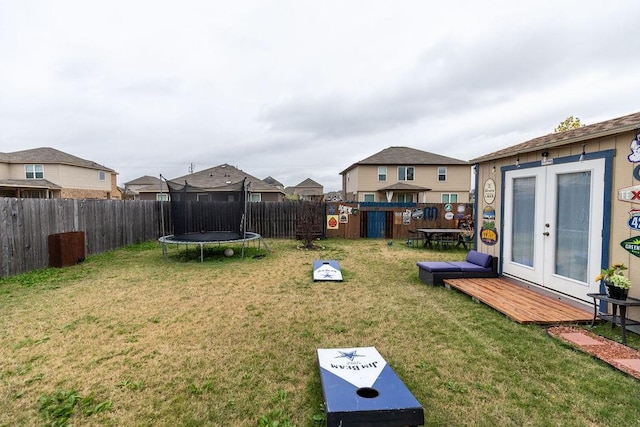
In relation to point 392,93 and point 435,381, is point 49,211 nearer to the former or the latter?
point 435,381

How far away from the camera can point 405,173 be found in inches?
992

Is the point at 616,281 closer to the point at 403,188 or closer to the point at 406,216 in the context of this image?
the point at 406,216

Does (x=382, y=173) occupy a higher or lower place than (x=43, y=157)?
lower

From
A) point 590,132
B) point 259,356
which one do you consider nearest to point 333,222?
point 590,132

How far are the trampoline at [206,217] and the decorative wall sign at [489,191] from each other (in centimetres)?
659

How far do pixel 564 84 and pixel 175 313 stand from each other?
16.1 m

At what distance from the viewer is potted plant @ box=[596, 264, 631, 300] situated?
353 cm

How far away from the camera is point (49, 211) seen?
7.97 metres

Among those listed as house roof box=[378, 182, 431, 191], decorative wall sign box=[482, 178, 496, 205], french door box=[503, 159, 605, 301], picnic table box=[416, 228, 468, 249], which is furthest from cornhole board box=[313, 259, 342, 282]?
house roof box=[378, 182, 431, 191]

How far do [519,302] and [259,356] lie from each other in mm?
4055

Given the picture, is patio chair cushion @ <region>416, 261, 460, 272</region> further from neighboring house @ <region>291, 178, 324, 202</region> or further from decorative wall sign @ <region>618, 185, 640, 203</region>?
neighboring house @ <region>291, 178, 324, 202</region>

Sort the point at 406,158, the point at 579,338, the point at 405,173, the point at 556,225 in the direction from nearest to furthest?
the point at 579,338 < the point at 556,225 < the point at 405,173 < the point at 406,158

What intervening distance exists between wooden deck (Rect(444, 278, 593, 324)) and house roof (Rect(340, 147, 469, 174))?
1946cm

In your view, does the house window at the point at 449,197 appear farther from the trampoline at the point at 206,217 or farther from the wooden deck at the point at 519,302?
the wooden deck at the point at 519,302
